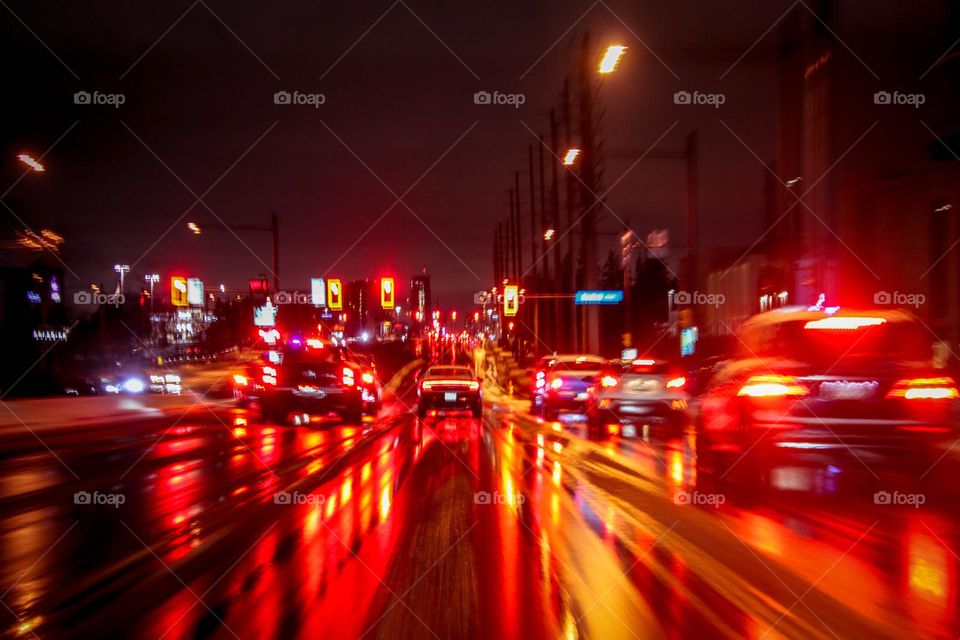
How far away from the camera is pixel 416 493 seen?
34.7 ft

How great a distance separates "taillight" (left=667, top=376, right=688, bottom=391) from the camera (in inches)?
758

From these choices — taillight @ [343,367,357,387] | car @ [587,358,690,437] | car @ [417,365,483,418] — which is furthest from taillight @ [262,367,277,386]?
car @ [587,358,690,437]

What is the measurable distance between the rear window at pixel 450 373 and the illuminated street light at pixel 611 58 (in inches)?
407

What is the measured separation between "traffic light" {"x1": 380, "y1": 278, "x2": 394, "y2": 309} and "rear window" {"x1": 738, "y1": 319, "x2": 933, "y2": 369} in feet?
81.8

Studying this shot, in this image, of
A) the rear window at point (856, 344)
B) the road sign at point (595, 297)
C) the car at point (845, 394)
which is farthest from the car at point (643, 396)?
the road sign at point (595, 297)

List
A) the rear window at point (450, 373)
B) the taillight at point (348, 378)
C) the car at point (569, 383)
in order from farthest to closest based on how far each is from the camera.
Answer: the rear window at point (450, 373) < the car at point (569, 383) < the taillight at point (348, 378)

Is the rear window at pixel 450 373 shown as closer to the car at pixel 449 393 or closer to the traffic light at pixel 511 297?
the car at pixel 449 393

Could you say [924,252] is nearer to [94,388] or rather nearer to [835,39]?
[835,39]

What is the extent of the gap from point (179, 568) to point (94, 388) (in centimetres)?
3731

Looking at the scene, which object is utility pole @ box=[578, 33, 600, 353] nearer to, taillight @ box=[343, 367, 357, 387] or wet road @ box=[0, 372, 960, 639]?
taillight @ box=[343, 367, 357, 387]

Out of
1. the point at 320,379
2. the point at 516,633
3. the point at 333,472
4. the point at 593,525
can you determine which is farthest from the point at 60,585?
the point at 320,379

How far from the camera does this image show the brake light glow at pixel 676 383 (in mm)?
19250

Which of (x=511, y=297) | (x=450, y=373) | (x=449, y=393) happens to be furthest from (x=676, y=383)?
(x=511, y=297)

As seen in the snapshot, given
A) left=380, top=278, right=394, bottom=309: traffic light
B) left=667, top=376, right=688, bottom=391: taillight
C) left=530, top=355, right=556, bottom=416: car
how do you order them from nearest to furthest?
left=667, top=376, right=688, bottom=391: taillight < left=530, top=355, right=556, bottom=416: car < left=380, top=278, right=394, bottom=309: traffic light
